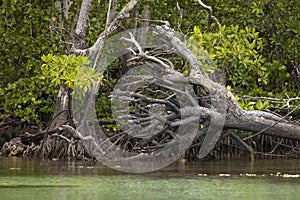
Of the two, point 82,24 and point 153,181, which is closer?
point 153,181

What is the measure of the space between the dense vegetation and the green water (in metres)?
1.77

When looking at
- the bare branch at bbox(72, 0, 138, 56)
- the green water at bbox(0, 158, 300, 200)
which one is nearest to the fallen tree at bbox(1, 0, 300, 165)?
the bare branch at bbox(72, 0, 138, 56)

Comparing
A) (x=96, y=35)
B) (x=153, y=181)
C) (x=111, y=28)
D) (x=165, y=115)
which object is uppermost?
(x=96, y=35)

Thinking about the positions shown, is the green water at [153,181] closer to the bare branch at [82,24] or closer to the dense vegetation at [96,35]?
the dense vegetation at [96,35]

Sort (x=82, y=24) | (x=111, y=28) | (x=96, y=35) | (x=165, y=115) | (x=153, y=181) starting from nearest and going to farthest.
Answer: (x=153, y=181), (x=165, y=115), (x=111, y=28), (x=82, y=24), (x=96, y=35)

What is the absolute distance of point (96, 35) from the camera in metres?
14.8

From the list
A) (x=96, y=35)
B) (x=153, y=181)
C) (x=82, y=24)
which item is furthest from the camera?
(x=96, y=35)

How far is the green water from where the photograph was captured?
870 centimetres

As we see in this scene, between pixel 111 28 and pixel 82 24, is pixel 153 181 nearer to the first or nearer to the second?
pixel 111 28

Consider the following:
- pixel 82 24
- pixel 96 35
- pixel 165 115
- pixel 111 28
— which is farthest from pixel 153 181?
pixel 96 35

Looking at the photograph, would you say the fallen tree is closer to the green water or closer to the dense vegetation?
the green water

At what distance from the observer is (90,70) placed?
35.3 ft

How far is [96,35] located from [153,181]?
5.17m

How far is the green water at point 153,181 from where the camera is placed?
342 inches
